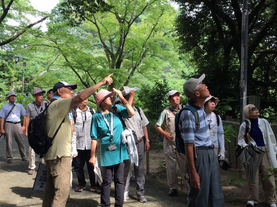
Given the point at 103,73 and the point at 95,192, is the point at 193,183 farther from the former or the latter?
the point at 103,73

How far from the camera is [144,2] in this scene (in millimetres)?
15445

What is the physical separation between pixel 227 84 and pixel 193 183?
9.34 m

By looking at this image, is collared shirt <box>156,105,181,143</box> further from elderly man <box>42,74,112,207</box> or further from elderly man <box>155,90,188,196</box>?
elderly man <box>42,74,112,207</box>

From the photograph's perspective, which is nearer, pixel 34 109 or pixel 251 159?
pixel 251 159

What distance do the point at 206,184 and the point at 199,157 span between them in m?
0.28

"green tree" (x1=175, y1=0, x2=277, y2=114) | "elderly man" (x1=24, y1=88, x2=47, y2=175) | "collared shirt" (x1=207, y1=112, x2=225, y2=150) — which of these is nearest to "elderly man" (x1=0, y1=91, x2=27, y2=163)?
"elderly man" (x1=24, y1=88, x2=47, y2=175)

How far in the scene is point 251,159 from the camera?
4.95m

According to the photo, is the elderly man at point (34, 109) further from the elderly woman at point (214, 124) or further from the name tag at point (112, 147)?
the elderly woman at point (214, 124)

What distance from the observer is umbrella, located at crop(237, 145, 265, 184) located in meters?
4.91

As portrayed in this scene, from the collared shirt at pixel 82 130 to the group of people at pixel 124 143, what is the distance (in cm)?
2

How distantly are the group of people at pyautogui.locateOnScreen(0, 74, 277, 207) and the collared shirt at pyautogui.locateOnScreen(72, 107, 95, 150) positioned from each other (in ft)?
0.06

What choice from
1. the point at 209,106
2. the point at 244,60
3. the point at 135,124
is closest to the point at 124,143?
the point at 135,124

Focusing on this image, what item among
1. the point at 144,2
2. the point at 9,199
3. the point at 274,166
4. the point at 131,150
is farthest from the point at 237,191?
the point at 144,2

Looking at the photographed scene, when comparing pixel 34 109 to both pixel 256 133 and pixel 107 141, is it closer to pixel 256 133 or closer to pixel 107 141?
pixel 107 141
